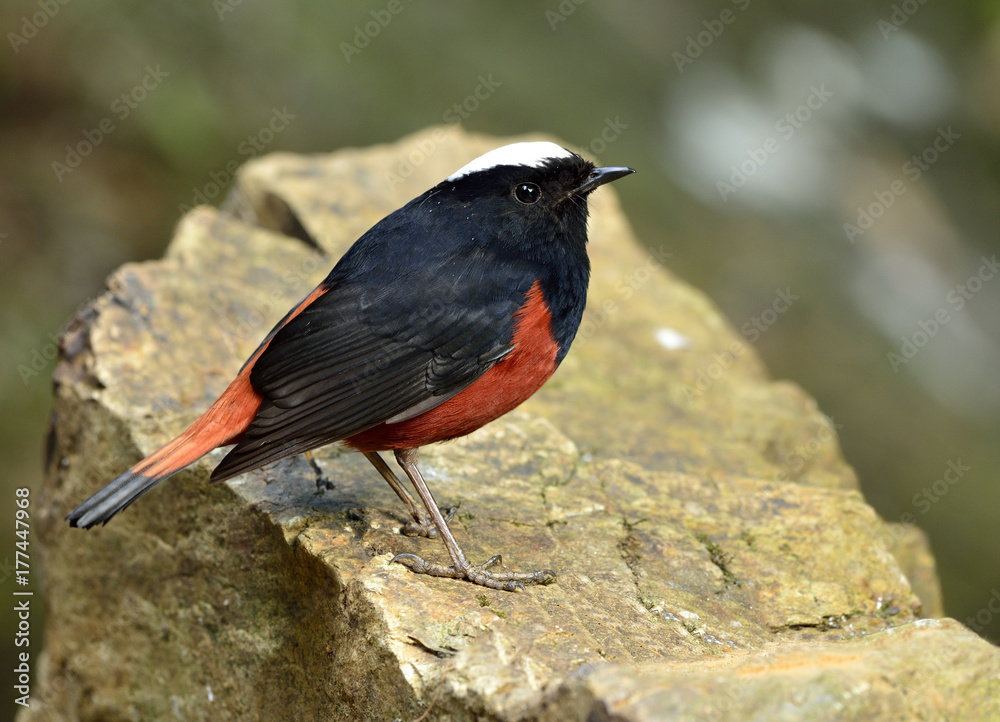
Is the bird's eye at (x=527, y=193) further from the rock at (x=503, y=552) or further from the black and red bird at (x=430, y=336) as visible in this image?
the rock at (x=503, y=552)

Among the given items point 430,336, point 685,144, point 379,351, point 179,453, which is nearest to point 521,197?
point 430,336

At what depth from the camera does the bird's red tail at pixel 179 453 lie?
9.20ft

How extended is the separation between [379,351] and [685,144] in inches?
290

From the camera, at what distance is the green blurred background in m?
7.38

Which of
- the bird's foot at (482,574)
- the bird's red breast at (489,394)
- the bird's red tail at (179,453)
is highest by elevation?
the bird's red breast at (489,394)

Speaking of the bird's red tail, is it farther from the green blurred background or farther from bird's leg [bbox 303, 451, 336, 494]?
the green blurred background

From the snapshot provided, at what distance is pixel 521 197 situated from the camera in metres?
3.46

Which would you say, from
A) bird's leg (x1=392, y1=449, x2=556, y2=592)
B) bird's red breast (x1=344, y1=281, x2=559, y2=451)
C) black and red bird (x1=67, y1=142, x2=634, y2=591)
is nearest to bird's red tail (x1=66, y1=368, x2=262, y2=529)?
black and red bird (x1=67, y1=142, x2=634, y2=591)

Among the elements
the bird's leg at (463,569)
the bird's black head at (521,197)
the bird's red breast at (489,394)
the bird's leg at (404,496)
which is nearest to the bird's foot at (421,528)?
the bird's leg at (404,496)

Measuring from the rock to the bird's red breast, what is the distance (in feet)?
1.24

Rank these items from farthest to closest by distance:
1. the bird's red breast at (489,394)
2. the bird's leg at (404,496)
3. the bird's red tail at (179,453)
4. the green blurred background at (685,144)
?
the green blurred background at (685,144) → the bird's leg at (404,496) → the bird's red breast at (489,394) → the bird's red tail at (179,453)

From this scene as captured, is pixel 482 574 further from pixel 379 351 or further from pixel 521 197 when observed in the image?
pixel 521 197

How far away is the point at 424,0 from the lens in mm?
9023

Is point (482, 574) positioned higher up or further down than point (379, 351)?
further down
